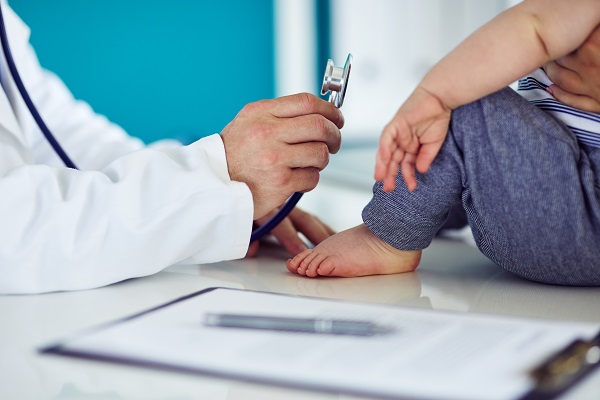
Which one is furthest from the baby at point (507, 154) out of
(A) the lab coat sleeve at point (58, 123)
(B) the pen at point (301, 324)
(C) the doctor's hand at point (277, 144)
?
(A) the lab coat sleeve at point (58, 123)

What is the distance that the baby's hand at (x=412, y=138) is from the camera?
0.76m

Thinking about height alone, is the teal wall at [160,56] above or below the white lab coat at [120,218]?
below

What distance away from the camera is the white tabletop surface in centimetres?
55

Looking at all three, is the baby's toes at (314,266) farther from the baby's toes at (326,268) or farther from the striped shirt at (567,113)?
the striped shirt at (567,113)

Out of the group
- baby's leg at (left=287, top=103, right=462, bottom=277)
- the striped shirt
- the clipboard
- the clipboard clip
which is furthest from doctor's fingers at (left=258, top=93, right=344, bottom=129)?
the clipboard clip

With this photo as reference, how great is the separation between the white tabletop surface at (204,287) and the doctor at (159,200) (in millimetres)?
37

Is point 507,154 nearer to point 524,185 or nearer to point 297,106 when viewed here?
point 524,185

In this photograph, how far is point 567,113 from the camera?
0.88m

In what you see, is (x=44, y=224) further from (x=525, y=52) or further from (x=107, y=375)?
(x=525, y=52)

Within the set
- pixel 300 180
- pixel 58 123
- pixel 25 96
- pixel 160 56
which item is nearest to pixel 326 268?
pixel 300 180

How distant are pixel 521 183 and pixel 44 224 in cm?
51

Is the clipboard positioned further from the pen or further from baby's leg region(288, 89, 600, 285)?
baby's leg region(288, 89, 600, 285)

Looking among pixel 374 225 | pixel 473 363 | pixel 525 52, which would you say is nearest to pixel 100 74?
pixel 374 225

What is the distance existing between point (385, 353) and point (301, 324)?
0.24 ft
